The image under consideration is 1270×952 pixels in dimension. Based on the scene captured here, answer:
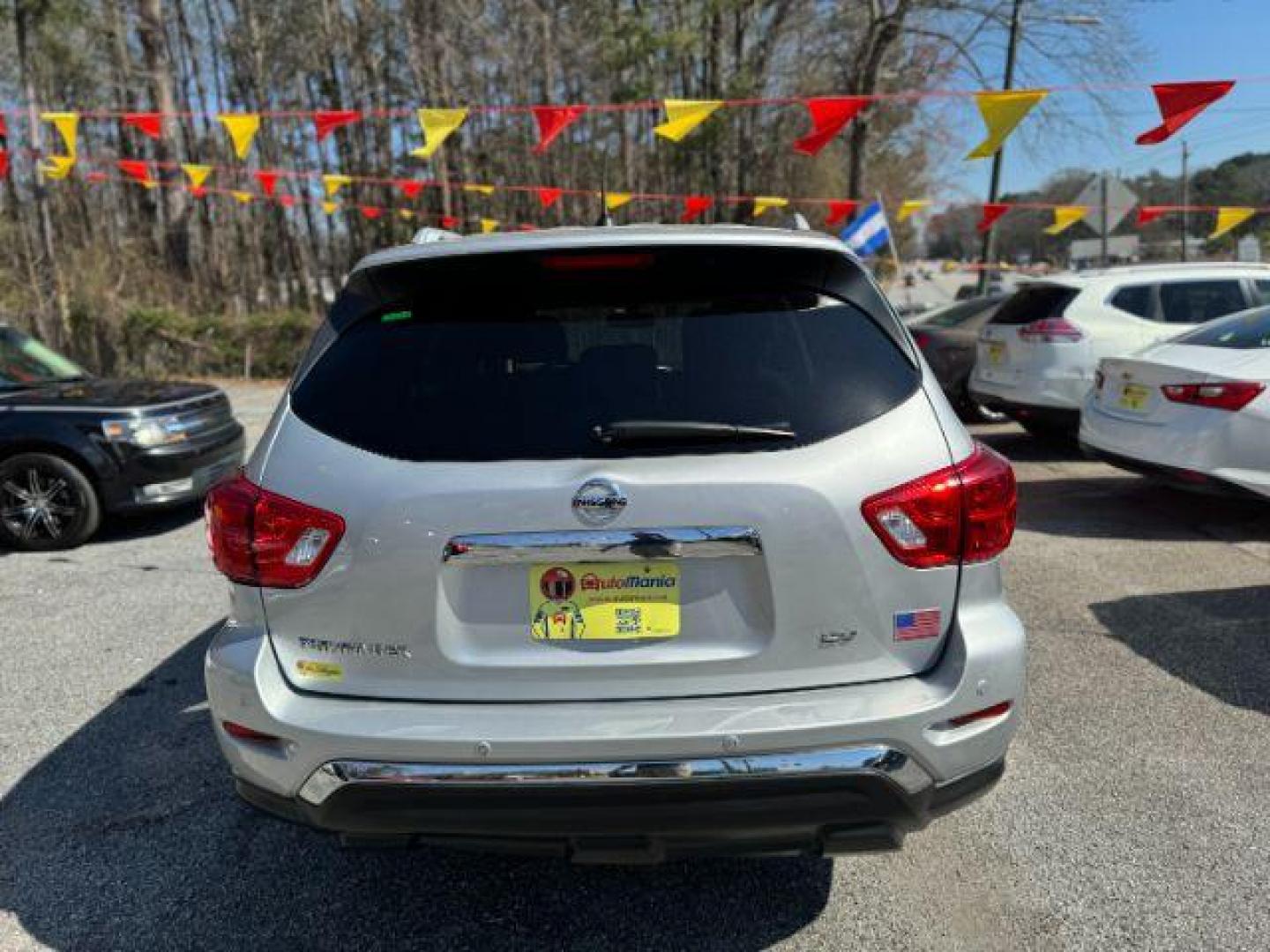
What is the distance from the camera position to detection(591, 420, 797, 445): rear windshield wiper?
6.57 ft

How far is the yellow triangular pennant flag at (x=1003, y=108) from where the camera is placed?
8539 millimetres

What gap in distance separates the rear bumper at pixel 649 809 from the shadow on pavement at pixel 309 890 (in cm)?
51

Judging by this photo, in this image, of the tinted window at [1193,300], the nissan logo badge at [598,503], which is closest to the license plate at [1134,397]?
the tinted window at [1193,300]

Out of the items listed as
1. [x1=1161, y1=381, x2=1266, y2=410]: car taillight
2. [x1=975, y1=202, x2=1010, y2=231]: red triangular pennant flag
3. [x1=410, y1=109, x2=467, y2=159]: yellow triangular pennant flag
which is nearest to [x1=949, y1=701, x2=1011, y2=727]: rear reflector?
[x1=1161, y1=381, x2=1266, y2=410]: car taillight

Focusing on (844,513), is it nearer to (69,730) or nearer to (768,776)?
(768,776)

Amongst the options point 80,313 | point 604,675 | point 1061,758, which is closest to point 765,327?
point 604,675

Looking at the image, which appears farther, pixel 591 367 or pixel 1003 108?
pixel 1003 108

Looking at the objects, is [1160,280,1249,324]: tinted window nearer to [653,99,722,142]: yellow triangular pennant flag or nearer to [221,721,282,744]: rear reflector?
[653,99,722,142]: yellow triangular pennant flag

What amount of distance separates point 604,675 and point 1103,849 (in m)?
1.77

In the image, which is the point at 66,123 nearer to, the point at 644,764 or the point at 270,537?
the point at 270,537

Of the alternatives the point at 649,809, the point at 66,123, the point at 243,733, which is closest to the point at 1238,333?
the point at 649,809

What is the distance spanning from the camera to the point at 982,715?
6.82 feet

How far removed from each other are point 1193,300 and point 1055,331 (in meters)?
1.41

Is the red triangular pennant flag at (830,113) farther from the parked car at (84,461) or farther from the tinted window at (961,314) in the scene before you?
the parked car at (84,461)
